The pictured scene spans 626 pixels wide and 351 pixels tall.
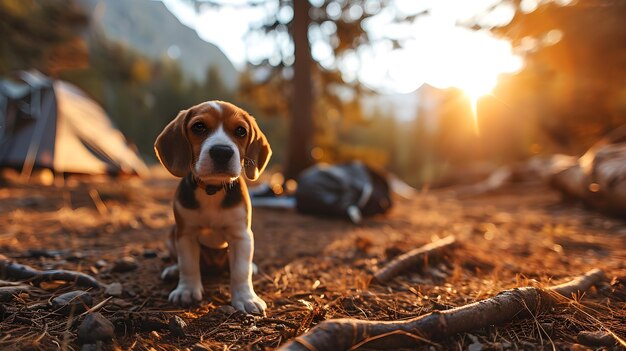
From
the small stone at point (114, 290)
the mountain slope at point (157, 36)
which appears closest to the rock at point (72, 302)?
the small stone at point (114, 290)

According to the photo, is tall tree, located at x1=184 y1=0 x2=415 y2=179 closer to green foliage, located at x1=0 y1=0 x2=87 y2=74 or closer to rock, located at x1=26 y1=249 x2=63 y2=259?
rock, located at x1=26 y1=249 x2=63 y2=259

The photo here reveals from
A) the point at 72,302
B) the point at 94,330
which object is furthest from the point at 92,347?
the point at 72,302

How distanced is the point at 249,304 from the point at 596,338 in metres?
1.63

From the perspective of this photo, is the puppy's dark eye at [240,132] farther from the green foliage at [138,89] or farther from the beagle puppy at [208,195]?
the green foliage at [138,89]

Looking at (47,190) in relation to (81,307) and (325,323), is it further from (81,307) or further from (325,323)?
(325,323)

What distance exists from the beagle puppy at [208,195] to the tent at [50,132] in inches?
320

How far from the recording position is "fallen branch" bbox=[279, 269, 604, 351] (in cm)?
140

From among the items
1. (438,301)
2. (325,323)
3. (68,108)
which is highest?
(68,108)

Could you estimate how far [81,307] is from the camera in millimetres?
1918

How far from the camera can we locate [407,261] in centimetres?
271

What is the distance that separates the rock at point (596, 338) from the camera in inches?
61.2

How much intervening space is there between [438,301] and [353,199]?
338 cm

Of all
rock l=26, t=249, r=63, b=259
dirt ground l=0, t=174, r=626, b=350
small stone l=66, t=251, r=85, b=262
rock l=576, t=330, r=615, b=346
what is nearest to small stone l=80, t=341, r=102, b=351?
dirt ground l=0, t=174, r=626, b=350

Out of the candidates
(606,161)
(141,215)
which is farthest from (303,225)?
(606,161)
